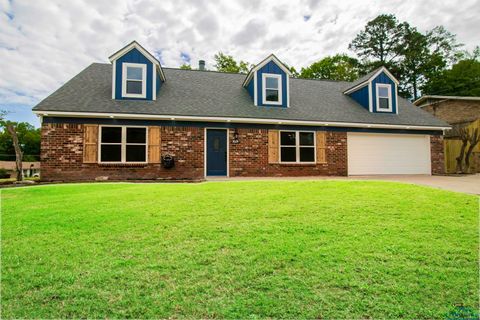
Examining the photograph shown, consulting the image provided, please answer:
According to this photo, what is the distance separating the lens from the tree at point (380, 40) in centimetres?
3250

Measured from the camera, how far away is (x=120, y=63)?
11.7m

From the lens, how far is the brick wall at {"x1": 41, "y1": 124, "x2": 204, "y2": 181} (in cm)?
1037

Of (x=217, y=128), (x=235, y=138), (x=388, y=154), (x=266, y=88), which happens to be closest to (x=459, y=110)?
(x=388, y=154)

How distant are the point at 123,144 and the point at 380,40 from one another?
35.5 m

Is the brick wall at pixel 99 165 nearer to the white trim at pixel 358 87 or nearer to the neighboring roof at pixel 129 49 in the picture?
the neighboring roof at pixel 129 49

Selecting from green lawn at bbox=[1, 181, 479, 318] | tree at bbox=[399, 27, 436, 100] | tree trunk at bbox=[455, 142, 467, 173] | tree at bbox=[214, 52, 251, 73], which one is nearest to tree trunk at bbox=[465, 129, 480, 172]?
tree trunk at bbox=[455, 142, 467, 173]

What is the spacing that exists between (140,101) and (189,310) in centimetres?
1131

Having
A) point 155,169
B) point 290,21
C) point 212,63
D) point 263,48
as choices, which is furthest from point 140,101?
point 212,63

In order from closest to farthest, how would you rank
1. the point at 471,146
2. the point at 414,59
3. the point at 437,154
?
the point at 471,146 → the point at 437,154 → the point at 414,59

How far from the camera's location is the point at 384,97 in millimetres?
14633

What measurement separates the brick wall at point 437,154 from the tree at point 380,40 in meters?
23.4

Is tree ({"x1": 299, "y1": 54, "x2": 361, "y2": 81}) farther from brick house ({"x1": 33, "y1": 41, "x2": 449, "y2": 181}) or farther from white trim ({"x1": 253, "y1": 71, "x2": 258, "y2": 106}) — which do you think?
white trim ({"x1": 253, "y1": 71, "x2": 258, "y2": 106})

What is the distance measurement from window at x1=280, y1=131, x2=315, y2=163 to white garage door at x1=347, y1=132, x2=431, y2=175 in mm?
2090

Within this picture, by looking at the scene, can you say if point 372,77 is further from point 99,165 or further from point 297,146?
point 99,165
